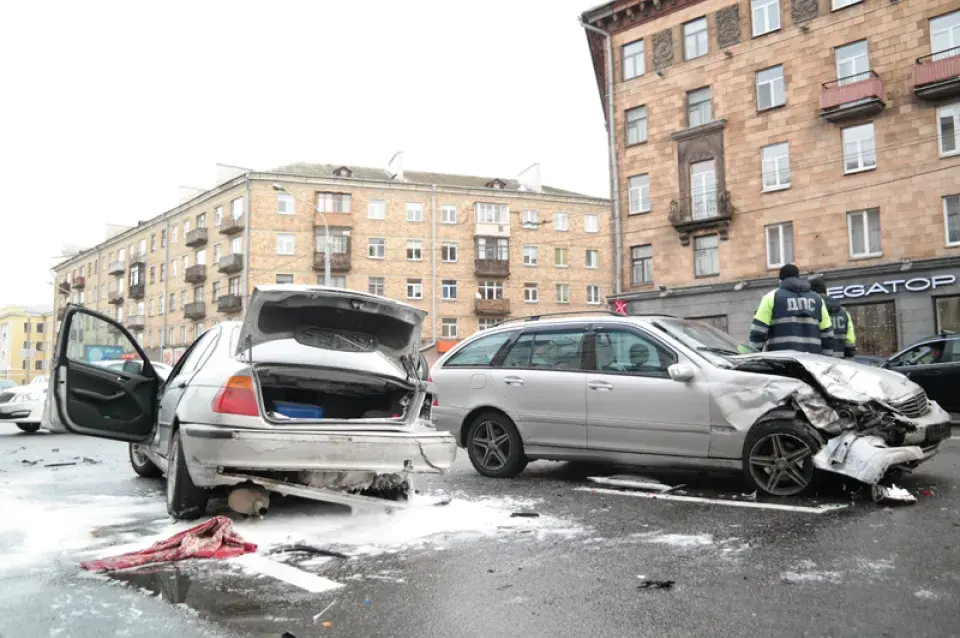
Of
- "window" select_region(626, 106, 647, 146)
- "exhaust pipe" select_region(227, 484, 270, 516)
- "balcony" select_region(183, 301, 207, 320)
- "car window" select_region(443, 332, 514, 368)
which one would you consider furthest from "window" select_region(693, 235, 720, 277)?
"balcony" select_region(183, 301, 207, 320)

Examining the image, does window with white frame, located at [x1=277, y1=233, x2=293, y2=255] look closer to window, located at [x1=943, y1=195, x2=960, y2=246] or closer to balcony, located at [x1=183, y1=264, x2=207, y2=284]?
balcony, located at [x1=183, y1=264, x2=207, y2=284]

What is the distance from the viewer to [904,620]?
2.93 m

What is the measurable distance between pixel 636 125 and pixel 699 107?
2.70m

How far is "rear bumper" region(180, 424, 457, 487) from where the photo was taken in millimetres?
4781

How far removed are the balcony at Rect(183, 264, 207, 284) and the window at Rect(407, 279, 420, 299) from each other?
16095mm

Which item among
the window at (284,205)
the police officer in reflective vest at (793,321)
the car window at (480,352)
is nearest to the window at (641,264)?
the police officer in reflective vest at (793,321)

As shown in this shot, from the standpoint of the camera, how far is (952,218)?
22.7m

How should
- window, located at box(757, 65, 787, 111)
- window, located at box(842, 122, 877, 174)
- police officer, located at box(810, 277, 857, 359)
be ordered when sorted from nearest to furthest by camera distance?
police officer, located at box(810, 277, 857, 359)
window, located at box(842, 122, 877, 174)
window, located at box(757, 65, 787, 111)

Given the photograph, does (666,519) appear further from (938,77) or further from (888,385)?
(938,77)

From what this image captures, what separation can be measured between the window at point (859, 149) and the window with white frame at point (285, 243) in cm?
3738

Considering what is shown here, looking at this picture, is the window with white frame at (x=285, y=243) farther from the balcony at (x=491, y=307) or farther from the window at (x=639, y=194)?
the window at (x=639, y=194)

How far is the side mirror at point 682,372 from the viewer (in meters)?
6.04

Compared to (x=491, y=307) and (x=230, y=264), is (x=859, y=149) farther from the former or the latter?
(x=230, y=264)

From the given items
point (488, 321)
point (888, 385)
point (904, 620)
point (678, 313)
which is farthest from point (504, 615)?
point (488, 321)
